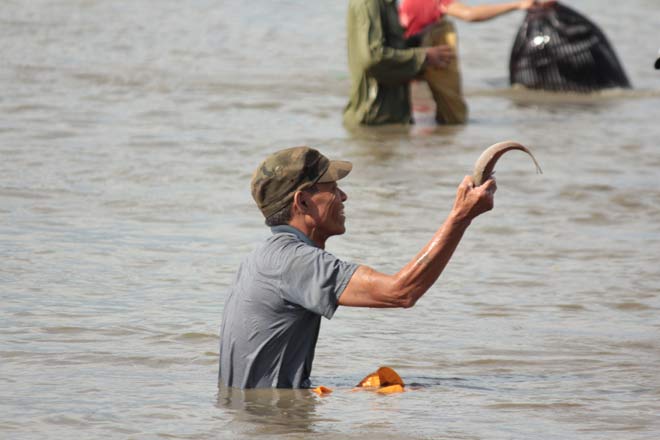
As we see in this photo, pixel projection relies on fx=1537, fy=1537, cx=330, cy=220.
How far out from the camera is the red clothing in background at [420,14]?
1285cm

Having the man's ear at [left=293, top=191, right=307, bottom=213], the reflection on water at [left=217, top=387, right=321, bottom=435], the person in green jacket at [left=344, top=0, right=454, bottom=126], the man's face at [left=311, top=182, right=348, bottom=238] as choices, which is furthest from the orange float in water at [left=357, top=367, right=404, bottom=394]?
the person in green jacket at [left=344, top=0, right=454, bottom=126]

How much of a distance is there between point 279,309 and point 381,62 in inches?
277

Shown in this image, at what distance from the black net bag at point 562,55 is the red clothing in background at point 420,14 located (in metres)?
2.45

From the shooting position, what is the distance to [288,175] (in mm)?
5156

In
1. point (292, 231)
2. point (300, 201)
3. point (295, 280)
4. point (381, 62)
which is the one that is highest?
point (300, 201)

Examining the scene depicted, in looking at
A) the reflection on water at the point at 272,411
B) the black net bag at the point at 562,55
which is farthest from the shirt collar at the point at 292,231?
the black net bag at the point at 562,55

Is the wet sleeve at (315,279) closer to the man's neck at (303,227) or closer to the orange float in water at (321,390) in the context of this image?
the man's neck at (303,227)

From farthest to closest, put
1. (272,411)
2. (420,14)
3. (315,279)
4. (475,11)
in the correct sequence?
(475,11) → (420,14) → (272,411) → (315,279)

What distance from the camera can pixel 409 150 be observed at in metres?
12.2

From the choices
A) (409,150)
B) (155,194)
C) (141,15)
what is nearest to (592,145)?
(409,150)

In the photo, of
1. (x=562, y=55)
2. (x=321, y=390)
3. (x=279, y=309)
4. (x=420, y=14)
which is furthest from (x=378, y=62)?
(x=279, y=309)

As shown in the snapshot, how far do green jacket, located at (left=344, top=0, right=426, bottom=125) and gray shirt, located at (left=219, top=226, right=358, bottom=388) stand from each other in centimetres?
668

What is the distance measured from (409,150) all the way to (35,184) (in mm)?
3222

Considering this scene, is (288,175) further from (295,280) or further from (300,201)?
(295,280)
